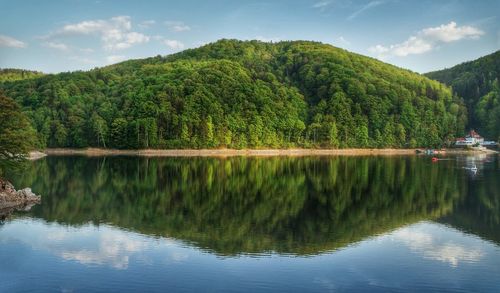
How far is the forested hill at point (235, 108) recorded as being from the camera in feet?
436

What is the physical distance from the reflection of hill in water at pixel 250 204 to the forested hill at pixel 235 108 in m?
68.4

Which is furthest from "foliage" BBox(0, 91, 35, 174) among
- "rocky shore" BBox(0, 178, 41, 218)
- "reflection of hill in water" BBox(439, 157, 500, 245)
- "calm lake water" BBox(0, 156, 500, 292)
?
"reflection of hill in water" BBox(439, 157, 500, 245)

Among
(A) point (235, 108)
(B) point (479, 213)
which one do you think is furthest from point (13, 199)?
(A) point (235, 108)

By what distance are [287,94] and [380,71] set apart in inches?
1884

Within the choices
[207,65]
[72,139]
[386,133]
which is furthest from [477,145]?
[72,139]

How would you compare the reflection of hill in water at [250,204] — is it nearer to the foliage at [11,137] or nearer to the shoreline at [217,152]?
the foliage at [11,137]

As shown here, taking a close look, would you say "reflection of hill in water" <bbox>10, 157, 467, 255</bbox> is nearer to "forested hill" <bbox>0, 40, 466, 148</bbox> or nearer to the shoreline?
the shoreline

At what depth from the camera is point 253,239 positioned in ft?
93.8

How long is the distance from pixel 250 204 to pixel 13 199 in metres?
20.1

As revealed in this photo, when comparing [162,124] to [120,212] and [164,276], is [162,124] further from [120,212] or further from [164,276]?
[164,276]

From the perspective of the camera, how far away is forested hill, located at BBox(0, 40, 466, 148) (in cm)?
13300

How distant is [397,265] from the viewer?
23828 mm

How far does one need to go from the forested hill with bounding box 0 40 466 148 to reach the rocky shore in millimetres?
84032

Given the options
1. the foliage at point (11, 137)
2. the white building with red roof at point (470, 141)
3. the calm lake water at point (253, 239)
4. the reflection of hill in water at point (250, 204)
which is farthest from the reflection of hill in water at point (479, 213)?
the white building with red roof at point (470, 141)
